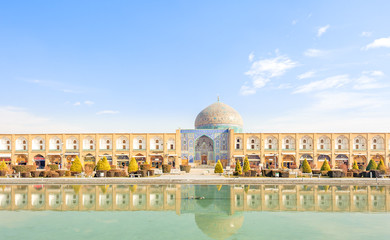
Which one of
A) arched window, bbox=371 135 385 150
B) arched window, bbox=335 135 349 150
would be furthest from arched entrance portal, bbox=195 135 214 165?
arched window, bbox=371 135 385 150

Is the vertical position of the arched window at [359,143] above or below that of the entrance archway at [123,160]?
above

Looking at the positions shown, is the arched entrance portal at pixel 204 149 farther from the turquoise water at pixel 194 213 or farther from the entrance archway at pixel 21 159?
the turquoise water at pixel 194 213

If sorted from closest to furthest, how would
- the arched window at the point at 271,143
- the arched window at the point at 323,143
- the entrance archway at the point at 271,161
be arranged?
1. the entrance archway at the point at 271,161
2. the arched window at the point at 323,143
3. the arched window at the point at 271,143

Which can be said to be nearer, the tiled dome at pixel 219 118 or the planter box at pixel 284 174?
the planter box at pixel 284 174

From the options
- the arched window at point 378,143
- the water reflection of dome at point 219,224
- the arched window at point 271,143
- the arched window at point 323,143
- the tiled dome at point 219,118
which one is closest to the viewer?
the water reflection of dome at point 219,224

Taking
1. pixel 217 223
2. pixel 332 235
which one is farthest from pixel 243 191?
pixel 332 235

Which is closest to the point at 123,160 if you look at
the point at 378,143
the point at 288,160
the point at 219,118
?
the point at 219,118

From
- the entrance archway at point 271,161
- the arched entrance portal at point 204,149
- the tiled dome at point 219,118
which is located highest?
the tiled dome at point 219,118

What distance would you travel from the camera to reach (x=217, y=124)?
1871 inches

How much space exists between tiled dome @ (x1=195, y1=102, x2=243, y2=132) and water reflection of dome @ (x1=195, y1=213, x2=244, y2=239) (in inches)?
1365

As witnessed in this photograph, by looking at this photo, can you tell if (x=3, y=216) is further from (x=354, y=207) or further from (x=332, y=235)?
(x=354, y=207)

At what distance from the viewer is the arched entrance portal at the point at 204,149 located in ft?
149

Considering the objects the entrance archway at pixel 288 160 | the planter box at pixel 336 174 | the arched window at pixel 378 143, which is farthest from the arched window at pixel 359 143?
the planter box at pixel 336 174

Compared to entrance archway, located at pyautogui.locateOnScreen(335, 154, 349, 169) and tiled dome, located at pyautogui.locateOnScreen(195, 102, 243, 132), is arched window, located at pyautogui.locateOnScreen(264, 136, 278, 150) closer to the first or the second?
tiled dome, located at pyautogui.locateOnScreen(195, 102, 243, 132)
